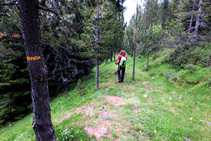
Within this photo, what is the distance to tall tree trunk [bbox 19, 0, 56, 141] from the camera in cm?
A: 181

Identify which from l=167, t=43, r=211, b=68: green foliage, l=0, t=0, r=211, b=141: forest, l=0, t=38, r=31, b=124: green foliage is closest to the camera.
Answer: l=0, t=0, r=211, b=141: forest

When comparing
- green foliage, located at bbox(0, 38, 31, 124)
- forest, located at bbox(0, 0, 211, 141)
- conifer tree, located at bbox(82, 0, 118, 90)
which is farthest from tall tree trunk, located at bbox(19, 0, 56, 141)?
green foliage, located at bbox(0, 38, 31, 124)

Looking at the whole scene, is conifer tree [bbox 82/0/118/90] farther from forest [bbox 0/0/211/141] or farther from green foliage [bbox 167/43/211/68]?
green foliage [bbox 167/43/211/68]

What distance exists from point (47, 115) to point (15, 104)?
10982mm

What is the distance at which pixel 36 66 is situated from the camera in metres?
2.00

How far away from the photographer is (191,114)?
472 cm

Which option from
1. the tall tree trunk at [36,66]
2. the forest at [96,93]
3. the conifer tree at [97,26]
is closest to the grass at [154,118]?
the forest at [96,93]

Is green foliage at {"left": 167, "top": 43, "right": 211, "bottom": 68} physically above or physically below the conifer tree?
below

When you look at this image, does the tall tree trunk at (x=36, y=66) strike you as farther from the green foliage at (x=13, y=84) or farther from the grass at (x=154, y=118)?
the green foliage at (x=13, y=84)

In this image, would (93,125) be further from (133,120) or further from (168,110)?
(168,110)

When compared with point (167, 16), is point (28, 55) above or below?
below

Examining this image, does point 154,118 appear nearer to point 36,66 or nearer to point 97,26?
point 36,66

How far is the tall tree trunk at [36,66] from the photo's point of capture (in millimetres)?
1807

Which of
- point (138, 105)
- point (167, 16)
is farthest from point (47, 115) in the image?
point (167, 16)
